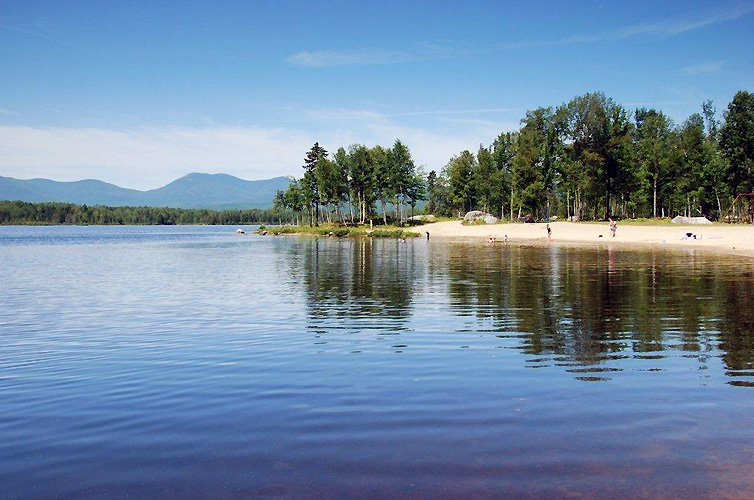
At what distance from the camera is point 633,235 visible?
86875mm

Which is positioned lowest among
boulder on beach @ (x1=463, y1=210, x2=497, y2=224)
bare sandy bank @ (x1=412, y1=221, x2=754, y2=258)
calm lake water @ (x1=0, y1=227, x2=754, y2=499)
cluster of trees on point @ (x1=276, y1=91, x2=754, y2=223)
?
calm lake water @ (x1=0, y1=227, x2=754, y2=499)

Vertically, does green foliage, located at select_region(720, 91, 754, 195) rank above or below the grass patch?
above

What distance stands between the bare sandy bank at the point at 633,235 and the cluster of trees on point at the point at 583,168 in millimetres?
16032

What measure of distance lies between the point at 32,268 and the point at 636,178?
4505 inches

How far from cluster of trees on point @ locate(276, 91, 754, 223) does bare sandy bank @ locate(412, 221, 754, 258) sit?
1603 centimetres

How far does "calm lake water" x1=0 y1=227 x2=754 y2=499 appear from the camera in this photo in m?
8.09

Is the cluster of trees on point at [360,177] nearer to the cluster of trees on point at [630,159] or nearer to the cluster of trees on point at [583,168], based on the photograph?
the cluster of trees on point at [583,168]

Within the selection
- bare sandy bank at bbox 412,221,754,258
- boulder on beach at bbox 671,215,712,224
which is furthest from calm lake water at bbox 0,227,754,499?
boulder on beach at bbox 671,215,712,224

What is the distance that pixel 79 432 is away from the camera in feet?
34.0

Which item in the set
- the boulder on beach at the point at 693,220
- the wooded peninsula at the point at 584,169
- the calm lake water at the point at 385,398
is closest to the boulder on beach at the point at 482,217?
the wooded peninsula at the point at 584,169

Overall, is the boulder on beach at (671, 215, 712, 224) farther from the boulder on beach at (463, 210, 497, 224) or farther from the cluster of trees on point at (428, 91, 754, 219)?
the boulder on beach at (463, 210, 497, 224)

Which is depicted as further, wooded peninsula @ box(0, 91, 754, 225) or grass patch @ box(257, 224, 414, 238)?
grass patch @ box(257, 224, 414, 238)

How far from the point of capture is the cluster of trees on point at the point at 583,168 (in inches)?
4469

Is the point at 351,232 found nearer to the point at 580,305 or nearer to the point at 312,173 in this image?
the point at 312,173
